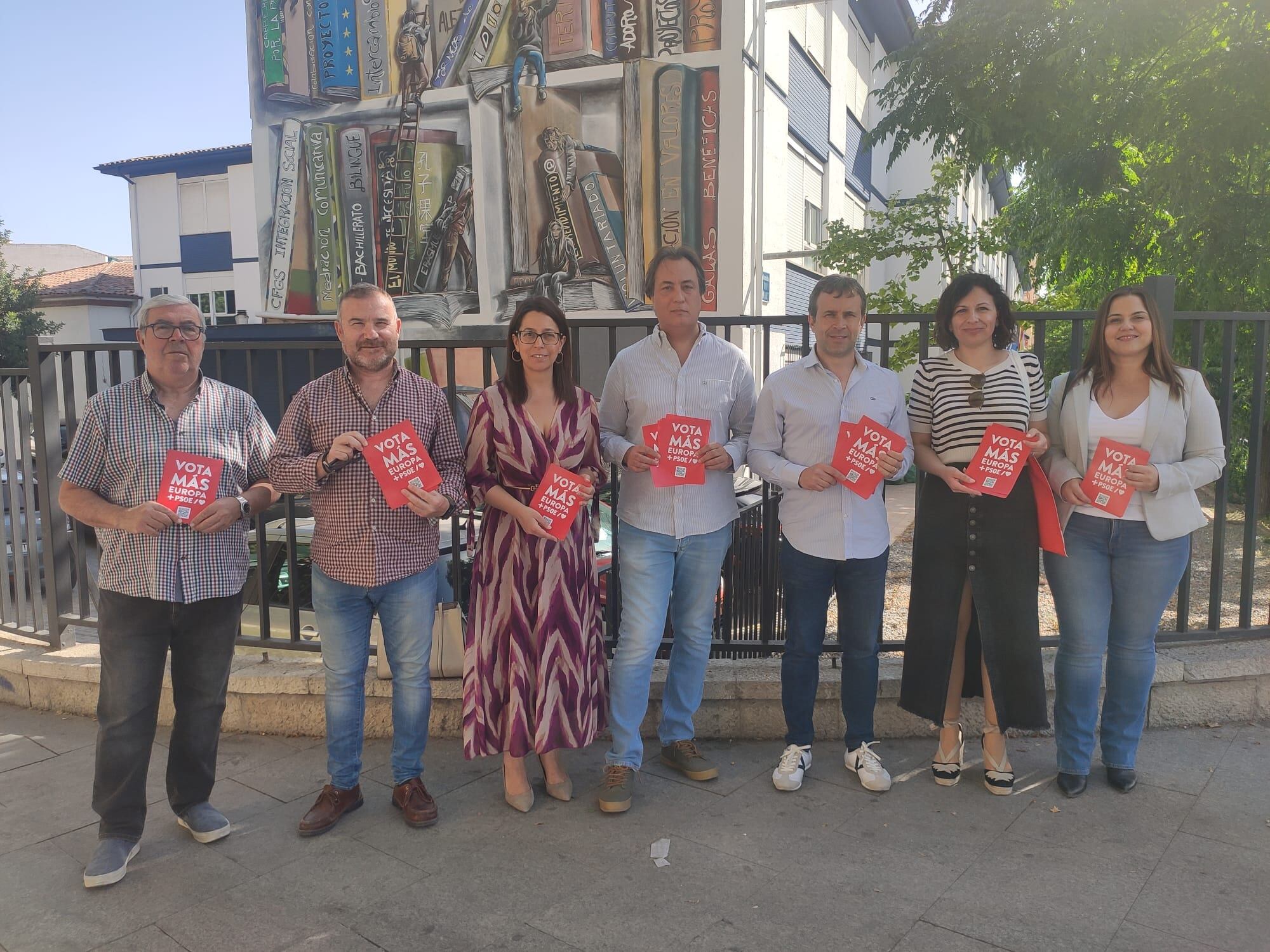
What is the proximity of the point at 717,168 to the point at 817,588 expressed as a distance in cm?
1122

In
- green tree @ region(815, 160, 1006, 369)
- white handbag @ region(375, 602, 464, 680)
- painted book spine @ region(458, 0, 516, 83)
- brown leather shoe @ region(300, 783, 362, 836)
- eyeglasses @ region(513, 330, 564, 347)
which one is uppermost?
painted book spine @ region(458, 0, 516, 83)

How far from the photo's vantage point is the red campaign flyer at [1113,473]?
11.5 feet

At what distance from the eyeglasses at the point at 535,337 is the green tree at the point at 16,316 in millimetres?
32205

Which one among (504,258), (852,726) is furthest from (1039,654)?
(504,258)

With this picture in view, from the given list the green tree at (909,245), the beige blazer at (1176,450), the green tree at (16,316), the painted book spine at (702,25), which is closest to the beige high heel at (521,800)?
the beige blazer at (1176,450)

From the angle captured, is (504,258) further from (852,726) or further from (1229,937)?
(1229,937)

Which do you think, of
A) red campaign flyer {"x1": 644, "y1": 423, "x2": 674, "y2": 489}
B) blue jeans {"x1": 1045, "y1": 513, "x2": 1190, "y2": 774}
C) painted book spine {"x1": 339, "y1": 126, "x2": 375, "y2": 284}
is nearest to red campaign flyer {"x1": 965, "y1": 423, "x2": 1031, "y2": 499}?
blue jeans {"x1": 1045, "y1": 513, "x2": 1190, "y2": 774}

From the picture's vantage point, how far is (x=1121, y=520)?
11.9 ft

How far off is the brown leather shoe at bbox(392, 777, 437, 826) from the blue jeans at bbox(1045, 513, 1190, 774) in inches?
103

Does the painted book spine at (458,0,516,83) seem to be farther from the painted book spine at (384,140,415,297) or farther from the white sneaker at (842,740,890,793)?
the white sneaker at (842,740,890,793)

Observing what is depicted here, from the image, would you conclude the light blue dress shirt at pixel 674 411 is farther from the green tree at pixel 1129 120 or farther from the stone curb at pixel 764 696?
the green tree at pixel 1129 120

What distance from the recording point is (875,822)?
3543 mm

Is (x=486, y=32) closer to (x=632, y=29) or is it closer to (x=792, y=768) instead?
(x=632, y=29)

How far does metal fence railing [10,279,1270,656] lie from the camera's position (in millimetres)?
4312
